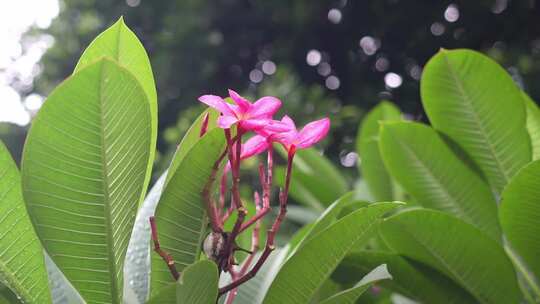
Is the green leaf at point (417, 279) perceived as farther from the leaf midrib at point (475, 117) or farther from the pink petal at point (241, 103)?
the pink petal at point (241, 103)

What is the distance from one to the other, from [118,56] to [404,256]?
19.4 inches

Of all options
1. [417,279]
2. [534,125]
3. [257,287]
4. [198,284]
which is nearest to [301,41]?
[534,125]

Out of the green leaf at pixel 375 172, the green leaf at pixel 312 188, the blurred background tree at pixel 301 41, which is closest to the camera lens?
the green leaf at pixel 375 172

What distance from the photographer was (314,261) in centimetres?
63

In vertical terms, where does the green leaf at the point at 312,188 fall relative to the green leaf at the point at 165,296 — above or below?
below

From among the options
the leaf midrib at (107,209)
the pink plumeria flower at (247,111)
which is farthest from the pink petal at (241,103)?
the leaf midrib at (107,209)

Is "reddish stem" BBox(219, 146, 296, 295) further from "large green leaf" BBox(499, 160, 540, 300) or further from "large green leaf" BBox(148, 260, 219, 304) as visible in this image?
"large green leaf" BBox(499, 160, 540, 300)

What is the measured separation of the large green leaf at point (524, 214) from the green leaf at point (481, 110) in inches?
5.6

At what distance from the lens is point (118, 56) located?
0.61 m

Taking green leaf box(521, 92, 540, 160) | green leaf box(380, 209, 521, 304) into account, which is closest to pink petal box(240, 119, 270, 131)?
green leaf box(380, 209, 521, 304)

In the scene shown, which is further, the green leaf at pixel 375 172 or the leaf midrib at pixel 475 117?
the green leaf at pixel 375 172

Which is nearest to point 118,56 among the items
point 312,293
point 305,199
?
point 312,293

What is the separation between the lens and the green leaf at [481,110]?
0.96 metres

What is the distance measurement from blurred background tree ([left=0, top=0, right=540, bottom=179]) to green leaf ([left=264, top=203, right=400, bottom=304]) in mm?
4182
